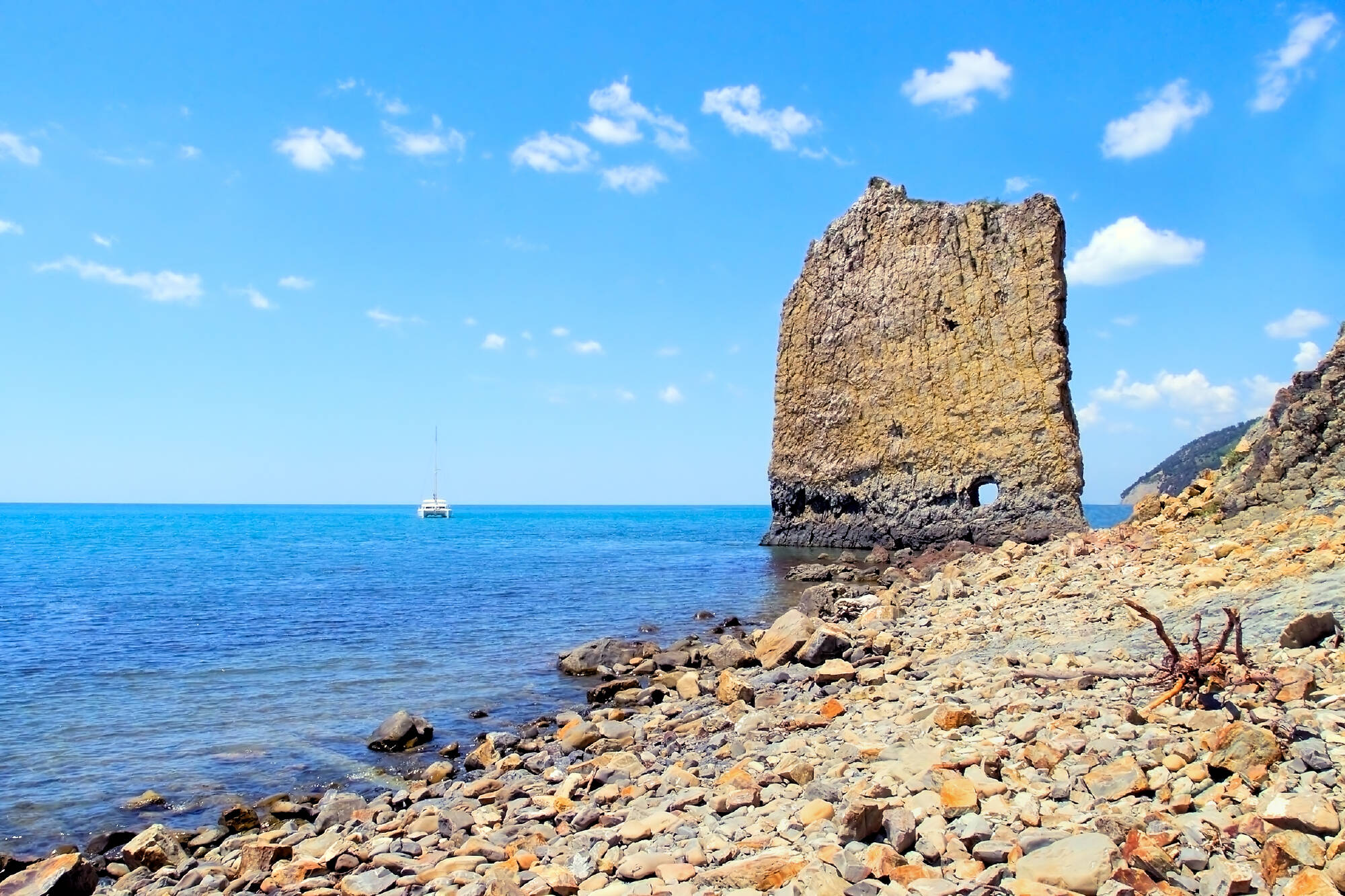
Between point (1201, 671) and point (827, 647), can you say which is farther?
point (827, 647)

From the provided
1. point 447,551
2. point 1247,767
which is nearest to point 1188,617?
point 1247,767

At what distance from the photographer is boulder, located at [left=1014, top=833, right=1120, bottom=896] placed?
4.03 metres

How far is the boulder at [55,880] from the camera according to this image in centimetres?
704

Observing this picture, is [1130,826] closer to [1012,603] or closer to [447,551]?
[1012,603]

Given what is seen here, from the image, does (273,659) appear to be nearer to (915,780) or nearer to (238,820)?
(238,820)

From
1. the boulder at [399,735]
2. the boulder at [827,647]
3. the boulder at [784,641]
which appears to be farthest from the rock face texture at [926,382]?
the boulder at [399,735]

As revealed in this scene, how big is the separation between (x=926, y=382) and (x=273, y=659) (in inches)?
1246

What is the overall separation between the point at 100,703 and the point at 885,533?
34583mm

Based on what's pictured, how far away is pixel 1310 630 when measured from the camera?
6910 mm

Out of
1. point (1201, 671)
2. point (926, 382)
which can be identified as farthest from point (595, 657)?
point (926, 382)

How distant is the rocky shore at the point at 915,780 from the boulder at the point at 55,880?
27 millimetres

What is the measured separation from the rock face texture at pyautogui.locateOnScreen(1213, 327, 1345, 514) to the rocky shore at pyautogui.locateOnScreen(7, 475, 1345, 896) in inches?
58.2

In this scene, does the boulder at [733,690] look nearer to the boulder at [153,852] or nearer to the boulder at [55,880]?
the boulder at [153,852]

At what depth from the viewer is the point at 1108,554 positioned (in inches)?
617
